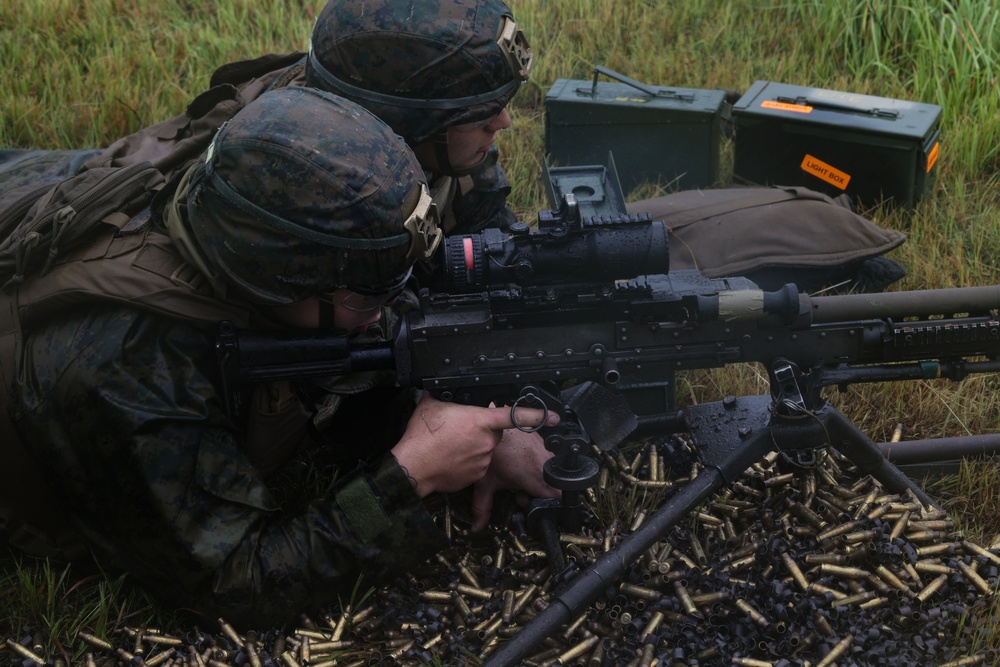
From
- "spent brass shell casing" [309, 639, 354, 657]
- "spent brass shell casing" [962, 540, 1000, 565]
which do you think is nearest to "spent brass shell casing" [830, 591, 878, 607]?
"spent brass shell casing" [962, 540, 1000, 565]

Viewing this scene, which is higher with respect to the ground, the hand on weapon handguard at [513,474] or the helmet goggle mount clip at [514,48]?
the helmet goggle mount clip at [514,48]

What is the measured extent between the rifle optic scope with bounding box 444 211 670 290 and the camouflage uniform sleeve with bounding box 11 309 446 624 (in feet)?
2.61

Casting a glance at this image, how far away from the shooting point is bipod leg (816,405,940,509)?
4.05 m

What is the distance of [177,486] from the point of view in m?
3.41

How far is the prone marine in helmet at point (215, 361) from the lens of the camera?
10.8 ft

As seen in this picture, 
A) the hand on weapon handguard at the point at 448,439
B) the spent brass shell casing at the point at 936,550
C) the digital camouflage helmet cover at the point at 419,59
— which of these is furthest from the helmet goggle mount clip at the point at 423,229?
the spent brass shell casing at the point at 936,550

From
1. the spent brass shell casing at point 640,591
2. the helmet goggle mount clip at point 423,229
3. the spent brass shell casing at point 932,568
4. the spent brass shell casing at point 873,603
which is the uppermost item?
the helmet goggle mount clip at point 423,229

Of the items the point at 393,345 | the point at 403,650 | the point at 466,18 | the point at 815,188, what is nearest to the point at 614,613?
the point at 403,650

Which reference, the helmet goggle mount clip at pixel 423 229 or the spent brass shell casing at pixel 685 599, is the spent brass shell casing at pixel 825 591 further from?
the helmet goggle mount clip at pixel 423 229

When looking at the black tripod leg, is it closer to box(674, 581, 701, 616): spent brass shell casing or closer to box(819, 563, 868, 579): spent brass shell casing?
box(674, 581, 701, 616): spent brass shell casing

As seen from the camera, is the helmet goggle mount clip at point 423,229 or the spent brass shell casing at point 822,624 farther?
the spent brass shell casing at point 822,624

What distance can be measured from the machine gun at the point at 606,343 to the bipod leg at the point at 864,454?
2 centimetres

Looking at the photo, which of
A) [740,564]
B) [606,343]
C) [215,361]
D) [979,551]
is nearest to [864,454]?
[979,551]

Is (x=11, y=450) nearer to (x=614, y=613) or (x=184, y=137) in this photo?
(x=184, y=137)
